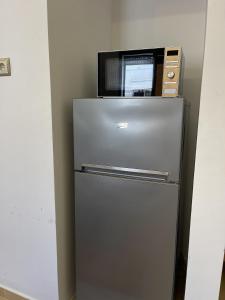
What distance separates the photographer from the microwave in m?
1.21

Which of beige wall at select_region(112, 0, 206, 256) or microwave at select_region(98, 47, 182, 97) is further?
beige wall at select_region(112, 0, 206, 256)

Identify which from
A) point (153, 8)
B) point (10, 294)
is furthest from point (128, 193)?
point (153, 8)

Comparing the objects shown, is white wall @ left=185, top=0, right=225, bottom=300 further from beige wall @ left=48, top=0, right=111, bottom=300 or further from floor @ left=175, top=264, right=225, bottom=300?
beige wall @ left=48, top=0, right=111, bottom=300

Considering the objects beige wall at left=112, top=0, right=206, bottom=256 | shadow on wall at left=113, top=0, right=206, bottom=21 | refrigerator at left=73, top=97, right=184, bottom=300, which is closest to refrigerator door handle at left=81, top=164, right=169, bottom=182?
refrigerator at left=73, top=97, right=184, bottom=300

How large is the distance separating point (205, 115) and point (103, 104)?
557 mm

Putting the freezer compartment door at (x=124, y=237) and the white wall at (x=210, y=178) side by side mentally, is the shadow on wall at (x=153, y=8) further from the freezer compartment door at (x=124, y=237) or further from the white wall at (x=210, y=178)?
the freezer compartment door at (x=124, y=237)

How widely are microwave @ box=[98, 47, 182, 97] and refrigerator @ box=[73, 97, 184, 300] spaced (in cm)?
14

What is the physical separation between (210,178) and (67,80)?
3.37 ft

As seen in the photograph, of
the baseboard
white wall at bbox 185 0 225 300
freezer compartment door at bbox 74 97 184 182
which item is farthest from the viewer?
the baseboard

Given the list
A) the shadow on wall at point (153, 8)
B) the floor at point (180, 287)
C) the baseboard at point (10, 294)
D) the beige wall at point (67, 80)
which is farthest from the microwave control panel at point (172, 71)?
the baseboard at point (10, 294)

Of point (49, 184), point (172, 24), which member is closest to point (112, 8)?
point (172, 24)

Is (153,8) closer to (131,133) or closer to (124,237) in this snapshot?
(131,133)

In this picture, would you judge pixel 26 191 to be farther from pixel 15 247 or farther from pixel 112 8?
pixel 112 8

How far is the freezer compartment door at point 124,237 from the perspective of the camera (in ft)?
4.19
